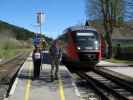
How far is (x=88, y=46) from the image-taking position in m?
32.0

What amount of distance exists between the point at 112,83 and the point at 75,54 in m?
8.12

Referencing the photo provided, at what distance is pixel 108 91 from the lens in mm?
20109

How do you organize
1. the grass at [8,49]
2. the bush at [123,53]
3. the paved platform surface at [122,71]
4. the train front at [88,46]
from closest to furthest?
1. the paved platform surface at [122,71]
2. the train front at [88,46]
3. the bush at [123,53]
4. the grass at [8,49]

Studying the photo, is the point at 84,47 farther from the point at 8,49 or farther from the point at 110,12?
the point at 8,49

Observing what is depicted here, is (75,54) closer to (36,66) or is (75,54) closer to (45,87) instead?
(36,66)

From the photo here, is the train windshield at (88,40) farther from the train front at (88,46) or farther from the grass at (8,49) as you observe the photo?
the grass at (8,49)

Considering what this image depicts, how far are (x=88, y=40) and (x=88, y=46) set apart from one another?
19.2 inches

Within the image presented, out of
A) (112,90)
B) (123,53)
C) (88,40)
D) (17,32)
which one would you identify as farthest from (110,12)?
(17,32)

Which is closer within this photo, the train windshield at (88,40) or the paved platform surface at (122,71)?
the paved platform surface at (122,71)

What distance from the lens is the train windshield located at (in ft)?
105

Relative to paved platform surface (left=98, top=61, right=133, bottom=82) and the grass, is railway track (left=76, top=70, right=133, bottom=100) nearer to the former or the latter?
paved platform surface (left=98, top=61, right=133, bottom=82)

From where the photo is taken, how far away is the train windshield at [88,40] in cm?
3200

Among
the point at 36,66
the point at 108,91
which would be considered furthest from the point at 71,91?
the point at 36,66

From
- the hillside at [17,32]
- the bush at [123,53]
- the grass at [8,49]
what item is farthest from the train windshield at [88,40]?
the hillside at [17,32]
